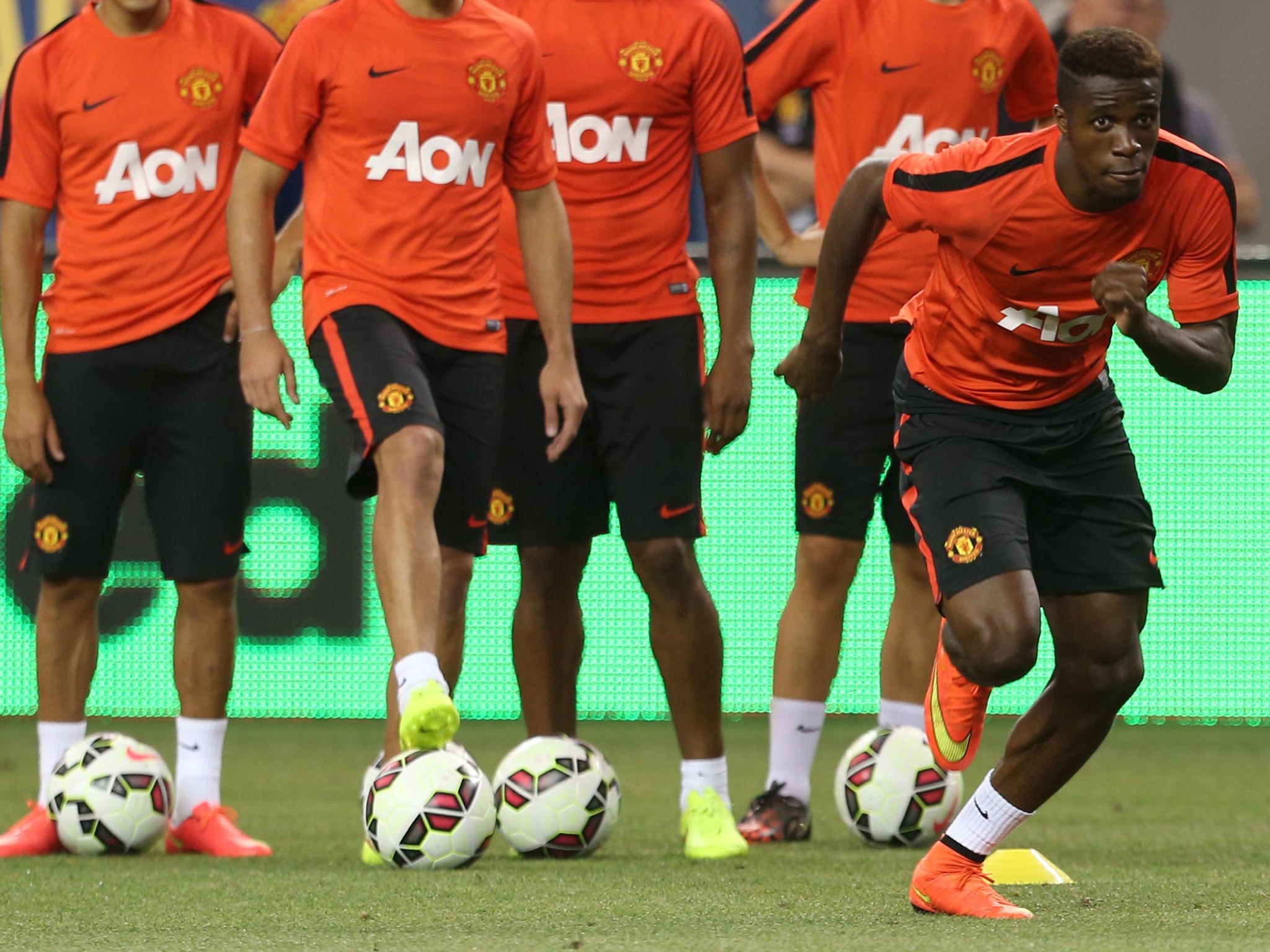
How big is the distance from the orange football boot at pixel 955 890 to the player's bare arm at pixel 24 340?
2.58 meters

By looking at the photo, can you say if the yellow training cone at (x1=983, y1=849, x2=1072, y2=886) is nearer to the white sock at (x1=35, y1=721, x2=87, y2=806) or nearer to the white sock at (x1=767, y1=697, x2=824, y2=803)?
the white sock at (x1=767, y1=697, x2=824, y2=803)

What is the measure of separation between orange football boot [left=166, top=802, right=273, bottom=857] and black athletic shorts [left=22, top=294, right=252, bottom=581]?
23.8 inches

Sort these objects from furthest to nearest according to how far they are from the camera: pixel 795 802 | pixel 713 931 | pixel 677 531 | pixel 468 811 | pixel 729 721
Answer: pixel 729 721 → pixel 795 802 → pixel 677 531 → pixel 468 811 → pixel 713 931

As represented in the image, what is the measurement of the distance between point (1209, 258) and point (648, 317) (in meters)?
1.75

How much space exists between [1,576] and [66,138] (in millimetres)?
2883

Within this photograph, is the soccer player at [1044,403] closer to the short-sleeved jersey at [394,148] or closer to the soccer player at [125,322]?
the short-sleeved jersey at [394,148]

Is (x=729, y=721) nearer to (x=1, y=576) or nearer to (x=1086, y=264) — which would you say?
(x=1, y=576)

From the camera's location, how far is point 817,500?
577 centimetres

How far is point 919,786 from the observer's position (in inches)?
212

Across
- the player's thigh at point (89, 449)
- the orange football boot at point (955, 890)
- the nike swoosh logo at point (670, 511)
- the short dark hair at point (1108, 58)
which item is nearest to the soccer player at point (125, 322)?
the player's thigh at point (89, 449)

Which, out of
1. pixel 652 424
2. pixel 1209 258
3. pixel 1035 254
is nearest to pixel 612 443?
pixel 652 424

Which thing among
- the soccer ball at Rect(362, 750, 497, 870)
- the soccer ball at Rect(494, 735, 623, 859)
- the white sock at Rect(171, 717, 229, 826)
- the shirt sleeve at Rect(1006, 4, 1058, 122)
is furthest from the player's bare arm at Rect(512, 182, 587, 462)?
the shirt sleeve at Rect(1006, 4, 1058, 122)

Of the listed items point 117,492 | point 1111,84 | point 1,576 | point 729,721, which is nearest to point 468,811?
point 117,492

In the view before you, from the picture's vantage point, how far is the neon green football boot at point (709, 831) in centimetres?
517
